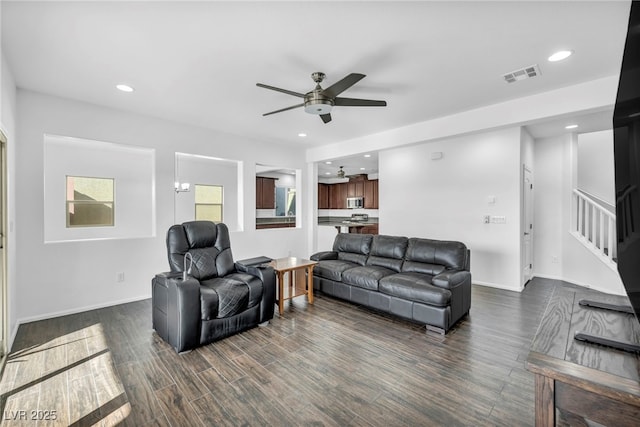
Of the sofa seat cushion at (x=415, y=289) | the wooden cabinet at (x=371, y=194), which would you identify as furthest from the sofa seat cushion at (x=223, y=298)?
the wooden cabinet at (x=371, y=194)

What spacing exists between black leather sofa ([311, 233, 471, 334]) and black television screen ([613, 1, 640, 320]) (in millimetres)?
1801

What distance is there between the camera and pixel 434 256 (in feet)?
12.2

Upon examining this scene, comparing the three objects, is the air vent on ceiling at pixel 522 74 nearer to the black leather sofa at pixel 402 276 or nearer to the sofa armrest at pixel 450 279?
the black leather sofa at pixel 402 276

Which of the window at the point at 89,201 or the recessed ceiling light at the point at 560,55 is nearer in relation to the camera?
the recessed ceiling light at the point at 560,55

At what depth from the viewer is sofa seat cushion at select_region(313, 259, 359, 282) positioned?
398cm

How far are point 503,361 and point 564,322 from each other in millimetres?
1176

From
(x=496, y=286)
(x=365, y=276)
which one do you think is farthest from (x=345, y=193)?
(x=365, y=276)

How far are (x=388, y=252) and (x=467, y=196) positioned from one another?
76.4 inches

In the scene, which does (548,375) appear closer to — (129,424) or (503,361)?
(503,361)

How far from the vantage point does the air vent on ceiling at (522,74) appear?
2.91m

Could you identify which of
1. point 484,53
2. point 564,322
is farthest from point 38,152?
point 564,322

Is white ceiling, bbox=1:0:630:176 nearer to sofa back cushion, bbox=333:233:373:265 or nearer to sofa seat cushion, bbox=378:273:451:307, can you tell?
sofa back cushion, bbox=333:233:373:265

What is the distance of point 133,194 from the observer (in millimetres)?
6672

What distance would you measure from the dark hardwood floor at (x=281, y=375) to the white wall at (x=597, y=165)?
11.6 ft
